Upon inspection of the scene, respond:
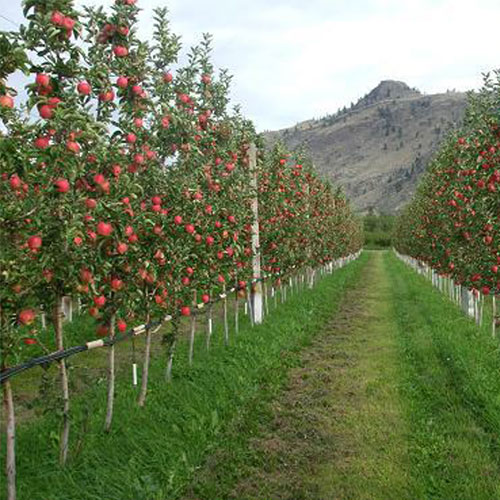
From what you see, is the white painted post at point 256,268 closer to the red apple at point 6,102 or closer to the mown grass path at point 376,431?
the mown grass path at point 376,431

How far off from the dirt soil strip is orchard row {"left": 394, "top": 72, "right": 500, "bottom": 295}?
2.92 m

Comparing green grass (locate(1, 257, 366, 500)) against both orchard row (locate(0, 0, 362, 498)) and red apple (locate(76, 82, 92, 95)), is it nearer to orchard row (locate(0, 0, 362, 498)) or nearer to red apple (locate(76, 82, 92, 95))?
orchard row (locate(0, 0, 362, 498))

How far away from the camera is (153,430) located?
6363 millimetres

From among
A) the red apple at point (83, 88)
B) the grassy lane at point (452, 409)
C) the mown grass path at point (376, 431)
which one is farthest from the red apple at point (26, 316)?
the grassy lane at point (452, 409)

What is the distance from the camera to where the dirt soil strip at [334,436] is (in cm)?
540

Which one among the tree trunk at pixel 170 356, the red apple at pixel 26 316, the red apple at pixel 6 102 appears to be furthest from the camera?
the tree trunk at pixel 170 356

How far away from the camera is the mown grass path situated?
5395mm

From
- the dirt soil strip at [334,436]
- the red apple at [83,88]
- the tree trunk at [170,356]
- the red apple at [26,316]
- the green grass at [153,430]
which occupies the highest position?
the red apple at [83,88]

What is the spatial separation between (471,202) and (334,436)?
7.37 metres

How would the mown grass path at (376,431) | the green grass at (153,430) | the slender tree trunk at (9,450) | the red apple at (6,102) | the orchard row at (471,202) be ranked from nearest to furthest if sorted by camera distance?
the red apple at (6,102), the slender tree trunk at (9,450), the green grass at (153,430), the mown grass path at (376,431), the orchard row at (471,202)

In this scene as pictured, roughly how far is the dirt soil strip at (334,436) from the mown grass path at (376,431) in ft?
0.04

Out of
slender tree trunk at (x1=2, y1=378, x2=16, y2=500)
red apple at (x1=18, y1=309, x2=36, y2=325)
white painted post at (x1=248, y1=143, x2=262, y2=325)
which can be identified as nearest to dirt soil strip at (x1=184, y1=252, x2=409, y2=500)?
slender tree trunk at (x1=2, y1=378, x2=16, y2=500)

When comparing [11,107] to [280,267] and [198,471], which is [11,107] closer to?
[198,471]

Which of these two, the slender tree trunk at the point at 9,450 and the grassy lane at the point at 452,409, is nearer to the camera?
the slender tree trunk at the point at 9,450
